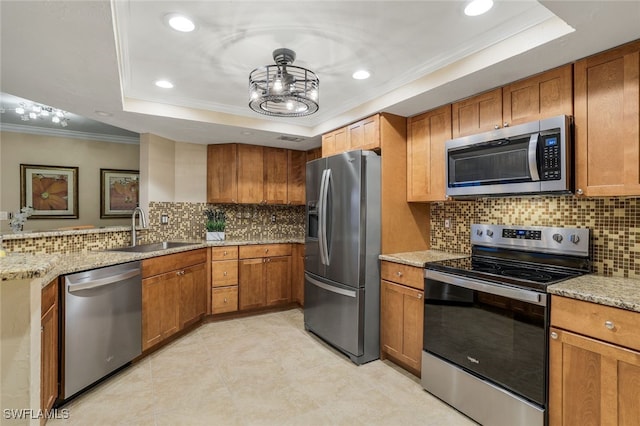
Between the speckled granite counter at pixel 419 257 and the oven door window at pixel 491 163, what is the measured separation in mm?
629

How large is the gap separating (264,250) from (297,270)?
53cm

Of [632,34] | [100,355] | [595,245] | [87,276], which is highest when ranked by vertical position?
[632,34]

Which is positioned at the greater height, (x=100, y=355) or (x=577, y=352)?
(x=577, y=352)

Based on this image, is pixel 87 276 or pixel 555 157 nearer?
pixel 555 157

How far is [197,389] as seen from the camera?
7.78 feet

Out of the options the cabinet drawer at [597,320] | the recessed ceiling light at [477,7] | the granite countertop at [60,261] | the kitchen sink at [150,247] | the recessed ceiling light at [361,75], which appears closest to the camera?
the granite countertop at [60,261]

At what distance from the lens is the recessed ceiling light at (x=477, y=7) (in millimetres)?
1652

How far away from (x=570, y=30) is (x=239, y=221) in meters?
4.01

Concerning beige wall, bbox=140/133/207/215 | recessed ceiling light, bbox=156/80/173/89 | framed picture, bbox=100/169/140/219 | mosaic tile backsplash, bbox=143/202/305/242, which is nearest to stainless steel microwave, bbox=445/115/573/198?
recessed ceiling light, bbox=156/80/173/89

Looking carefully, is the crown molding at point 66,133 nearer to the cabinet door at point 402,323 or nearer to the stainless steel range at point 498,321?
the cabinet door at point 402,323

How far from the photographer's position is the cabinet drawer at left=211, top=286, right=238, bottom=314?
3828 millimetres

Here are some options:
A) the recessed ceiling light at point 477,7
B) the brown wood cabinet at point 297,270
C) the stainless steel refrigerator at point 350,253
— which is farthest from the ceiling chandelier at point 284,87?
the brown wood cabinet at point 297,270

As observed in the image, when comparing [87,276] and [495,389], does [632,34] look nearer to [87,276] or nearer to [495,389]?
[495,389]

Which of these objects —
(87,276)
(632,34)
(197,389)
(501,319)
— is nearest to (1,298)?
(87,276)
